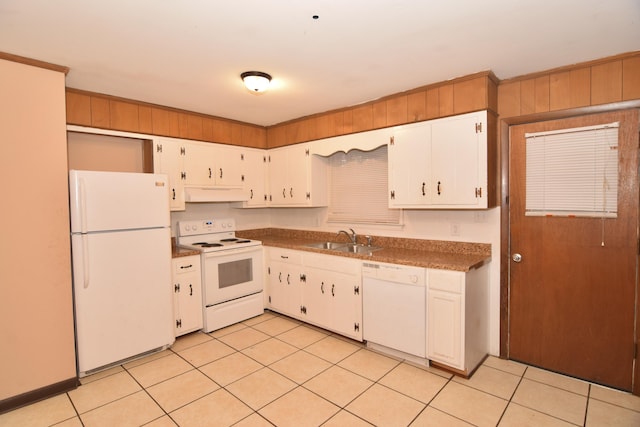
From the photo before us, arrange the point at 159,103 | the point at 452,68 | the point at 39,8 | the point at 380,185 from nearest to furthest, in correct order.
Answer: the point at 39,8 → the point at 452,68 → the point at 159,103 → the point at 380,185

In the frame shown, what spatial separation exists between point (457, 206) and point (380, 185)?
109 centimetres

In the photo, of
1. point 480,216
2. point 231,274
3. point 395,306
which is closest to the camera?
point 395,306

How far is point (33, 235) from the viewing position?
238 centimetres

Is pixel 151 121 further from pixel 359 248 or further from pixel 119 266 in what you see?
pixel 359 248

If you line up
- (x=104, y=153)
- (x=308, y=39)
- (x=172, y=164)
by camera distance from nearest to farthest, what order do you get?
(x=308, y=39) < (x=104, y=153) < (x=172, y=164)

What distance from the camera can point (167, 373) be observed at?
2.73 metres

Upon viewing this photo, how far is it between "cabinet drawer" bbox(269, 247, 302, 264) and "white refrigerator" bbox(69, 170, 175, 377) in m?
1.24

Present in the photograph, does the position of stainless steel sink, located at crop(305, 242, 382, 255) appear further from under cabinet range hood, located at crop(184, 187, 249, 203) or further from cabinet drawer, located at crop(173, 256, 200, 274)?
cabinet drawer, located at crop(173, 256, 200, 274)

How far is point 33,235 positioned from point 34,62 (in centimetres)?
124

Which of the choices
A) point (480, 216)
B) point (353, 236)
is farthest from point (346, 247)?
point (480, 216)

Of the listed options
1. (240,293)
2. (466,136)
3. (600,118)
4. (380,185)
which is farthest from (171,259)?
(600,118)

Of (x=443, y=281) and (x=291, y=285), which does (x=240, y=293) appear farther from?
(x=443, y=281)

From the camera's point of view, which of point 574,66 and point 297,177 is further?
point 297,177

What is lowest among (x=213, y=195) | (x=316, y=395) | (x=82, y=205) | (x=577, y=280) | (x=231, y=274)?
(x=316, y=395)
